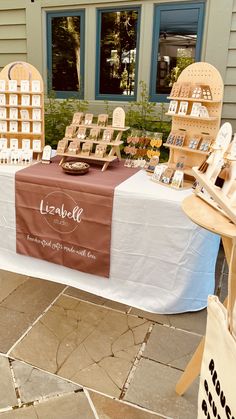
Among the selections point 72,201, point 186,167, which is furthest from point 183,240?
point 72,201

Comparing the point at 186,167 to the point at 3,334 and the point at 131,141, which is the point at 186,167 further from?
the point at 3,334

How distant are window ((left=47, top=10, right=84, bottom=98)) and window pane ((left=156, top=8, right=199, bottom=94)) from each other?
2.81 ft

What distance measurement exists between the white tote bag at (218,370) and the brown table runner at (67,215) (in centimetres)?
125

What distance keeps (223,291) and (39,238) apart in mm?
1358

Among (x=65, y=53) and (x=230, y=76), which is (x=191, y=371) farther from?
(x=65, y=53)

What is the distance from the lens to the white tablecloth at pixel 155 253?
6.70 ft

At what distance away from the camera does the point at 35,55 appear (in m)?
3.89

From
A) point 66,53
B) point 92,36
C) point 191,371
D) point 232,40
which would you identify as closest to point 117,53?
point 92,36

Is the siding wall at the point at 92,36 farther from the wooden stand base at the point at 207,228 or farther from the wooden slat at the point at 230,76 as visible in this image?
the wooden stand base at the point at 207,228

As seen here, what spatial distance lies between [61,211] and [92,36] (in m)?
2.22

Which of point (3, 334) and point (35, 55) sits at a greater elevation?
point (35, 55)

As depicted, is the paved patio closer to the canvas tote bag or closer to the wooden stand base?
the wooden stand base

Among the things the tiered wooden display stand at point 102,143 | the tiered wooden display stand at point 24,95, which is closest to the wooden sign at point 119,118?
the tiered wooden display stand at point 102,143

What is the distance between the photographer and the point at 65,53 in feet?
12.7
